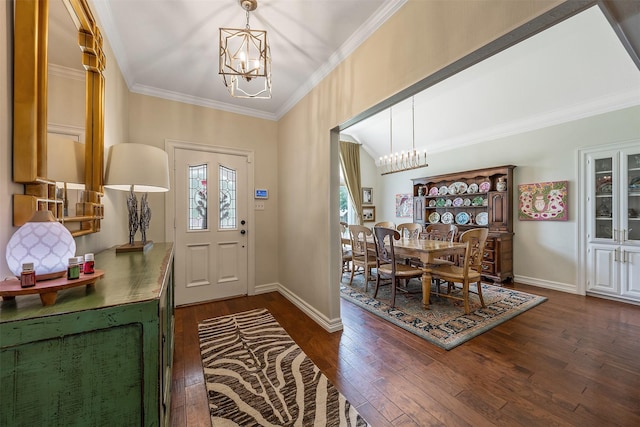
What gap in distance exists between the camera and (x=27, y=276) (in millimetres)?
724

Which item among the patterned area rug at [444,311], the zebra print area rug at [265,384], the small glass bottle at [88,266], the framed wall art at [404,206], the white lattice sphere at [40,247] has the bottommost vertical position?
the zebra print area rug at [265,384]

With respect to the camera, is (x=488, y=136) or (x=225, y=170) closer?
(x=225, y=170)

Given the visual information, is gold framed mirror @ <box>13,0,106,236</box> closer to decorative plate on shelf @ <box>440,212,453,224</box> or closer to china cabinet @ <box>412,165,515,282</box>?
china cabinet @ <box>412,165,515,282</box>

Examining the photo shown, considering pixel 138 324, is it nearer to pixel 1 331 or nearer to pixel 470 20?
pixel 1 331

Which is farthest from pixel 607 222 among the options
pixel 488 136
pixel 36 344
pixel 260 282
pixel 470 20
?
pixel 36 344

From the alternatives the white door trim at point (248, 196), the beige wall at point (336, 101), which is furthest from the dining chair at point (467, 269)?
the white door trim at point (248, 196)

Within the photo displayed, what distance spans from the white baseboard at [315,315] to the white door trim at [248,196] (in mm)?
594

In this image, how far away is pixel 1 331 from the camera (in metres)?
0.62

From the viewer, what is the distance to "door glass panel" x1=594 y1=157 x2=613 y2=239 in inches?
133

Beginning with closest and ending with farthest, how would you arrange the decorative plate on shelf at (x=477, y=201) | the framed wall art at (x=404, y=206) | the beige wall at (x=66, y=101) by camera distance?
1. the beige wall at (x=66, y=101)
2. the decorative plate on shelf at (x=477, y=201)
3. the framed wall art at (x=404, y=206)

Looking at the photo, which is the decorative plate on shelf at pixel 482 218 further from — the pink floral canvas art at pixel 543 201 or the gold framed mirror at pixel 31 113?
the gold framed mirror at pixel 31 113

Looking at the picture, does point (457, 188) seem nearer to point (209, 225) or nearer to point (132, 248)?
point (209, 225)

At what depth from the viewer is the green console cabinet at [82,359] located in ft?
2.13

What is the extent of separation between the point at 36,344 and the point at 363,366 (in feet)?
6.32
